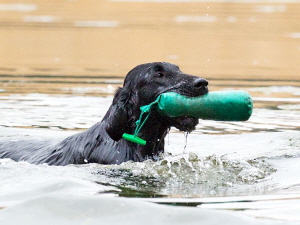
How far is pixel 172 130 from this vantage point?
10469 mm

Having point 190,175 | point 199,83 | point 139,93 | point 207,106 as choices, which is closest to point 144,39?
point 139,93

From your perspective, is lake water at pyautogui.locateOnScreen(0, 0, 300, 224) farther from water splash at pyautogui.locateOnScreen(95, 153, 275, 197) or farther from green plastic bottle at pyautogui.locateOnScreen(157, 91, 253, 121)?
green plastic bottle at pyautogui.locateOnScreen(157, 91, 253, 121)

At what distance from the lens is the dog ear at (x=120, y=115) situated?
7230mm

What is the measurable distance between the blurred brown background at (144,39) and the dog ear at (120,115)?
6.40 m

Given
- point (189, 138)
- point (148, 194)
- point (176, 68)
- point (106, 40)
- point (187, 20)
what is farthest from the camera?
point (187, 20)

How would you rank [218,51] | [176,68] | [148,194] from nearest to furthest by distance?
[148,194], [176,68], [218,51]

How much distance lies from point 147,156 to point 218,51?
1121 centimetres

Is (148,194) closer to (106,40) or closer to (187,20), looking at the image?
(106,40)

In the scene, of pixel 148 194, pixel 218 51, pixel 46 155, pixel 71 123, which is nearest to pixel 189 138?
pixel 71 123

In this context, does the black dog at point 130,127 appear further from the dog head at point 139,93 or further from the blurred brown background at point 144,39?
the blurred brown background at point 144,39

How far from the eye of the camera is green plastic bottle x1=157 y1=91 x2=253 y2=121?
6.69 m

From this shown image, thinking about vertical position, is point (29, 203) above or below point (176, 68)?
below

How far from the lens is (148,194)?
Answer: 627cm

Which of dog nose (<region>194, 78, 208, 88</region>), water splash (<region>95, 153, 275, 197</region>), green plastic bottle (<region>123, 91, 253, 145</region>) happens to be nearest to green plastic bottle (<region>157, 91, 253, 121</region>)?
green plastic bottle (<region>123, 91, 253, 145</region>)
